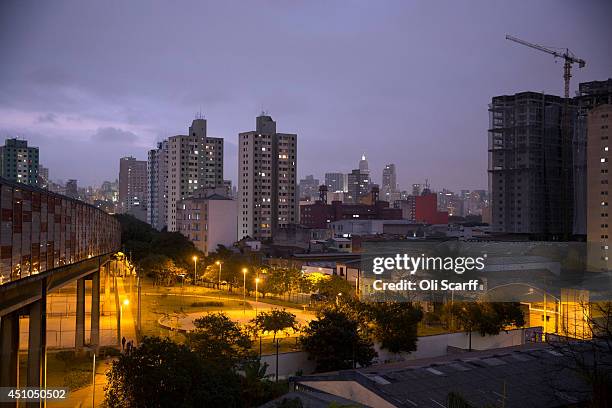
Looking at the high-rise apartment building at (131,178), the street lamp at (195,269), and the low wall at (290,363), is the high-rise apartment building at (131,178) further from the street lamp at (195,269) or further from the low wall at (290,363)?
the low wall at (290,363)

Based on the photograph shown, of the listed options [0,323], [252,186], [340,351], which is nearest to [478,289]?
[340,351]

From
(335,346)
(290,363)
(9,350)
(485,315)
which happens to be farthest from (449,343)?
(9,350)

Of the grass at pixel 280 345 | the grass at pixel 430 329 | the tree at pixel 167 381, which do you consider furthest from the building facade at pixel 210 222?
the tree at pixel 167 381

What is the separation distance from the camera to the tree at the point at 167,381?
8031 millimetres

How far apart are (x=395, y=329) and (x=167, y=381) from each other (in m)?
7.80

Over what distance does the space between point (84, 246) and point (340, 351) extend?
595cm

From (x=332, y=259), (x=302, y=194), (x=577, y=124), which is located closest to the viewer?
(x=332, y=259)

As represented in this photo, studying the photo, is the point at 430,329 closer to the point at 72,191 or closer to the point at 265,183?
the point at 265,183

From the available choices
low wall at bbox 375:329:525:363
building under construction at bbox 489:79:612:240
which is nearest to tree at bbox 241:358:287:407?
low wall at bbox 375:329:525:363

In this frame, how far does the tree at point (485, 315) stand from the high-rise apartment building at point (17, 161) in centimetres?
6788

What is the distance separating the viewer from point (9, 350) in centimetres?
848

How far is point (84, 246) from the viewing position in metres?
12.6

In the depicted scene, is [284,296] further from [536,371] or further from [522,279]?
[536,371]

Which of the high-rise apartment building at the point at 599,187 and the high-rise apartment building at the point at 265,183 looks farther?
the high-rise apartment building at the point at 265,183
